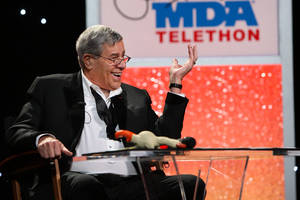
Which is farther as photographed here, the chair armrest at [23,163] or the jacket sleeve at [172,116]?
the jacket sleeve at [172,116]

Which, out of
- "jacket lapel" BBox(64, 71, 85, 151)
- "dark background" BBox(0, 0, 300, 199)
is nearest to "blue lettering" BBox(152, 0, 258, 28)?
"dark background" BBox(0, 0, 300, 199)

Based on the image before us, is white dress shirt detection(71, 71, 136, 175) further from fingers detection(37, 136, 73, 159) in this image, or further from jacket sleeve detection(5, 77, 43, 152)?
fingers detection(37, 136, 73, 159)

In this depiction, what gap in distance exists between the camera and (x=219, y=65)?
3.90m

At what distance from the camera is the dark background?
13.6ft

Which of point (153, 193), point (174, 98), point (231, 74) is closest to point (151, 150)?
point (153, 193)

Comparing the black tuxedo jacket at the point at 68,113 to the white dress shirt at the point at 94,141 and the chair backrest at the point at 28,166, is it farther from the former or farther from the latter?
the chair backrest at the point at 28,166

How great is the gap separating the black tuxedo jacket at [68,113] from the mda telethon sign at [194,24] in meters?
1.28

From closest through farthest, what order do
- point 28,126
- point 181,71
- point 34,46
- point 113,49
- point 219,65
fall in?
point 28,126
point 181,71
point 113,49
point 219,65
point 34,46

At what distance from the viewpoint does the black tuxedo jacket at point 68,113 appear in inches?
99.9

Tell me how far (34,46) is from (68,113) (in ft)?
5.65

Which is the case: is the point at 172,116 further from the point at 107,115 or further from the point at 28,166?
the point at 28,166

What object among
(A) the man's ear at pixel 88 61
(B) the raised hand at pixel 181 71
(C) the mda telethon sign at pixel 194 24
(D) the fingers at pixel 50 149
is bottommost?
(D) the fingers at pixel 50 149

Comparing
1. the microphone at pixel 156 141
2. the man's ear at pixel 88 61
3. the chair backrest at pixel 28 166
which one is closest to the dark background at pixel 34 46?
the man's ear at pixel 88 61

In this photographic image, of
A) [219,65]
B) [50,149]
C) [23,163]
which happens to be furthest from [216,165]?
[219,65]
